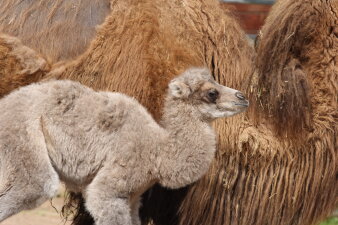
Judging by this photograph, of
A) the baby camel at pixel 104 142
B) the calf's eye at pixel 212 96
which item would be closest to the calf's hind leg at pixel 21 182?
the baby camel at pixel 104 142

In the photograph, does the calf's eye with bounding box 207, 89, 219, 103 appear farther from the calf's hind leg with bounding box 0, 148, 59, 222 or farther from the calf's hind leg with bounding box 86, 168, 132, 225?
the calf's hind leg with bounding box 0, 148, 59, 222

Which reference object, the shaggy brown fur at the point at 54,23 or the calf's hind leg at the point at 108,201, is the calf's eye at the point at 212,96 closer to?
the calf's hind leg at the point at 108,201

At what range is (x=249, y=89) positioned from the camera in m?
5.89

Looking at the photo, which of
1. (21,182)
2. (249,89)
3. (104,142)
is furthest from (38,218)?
(21,182)

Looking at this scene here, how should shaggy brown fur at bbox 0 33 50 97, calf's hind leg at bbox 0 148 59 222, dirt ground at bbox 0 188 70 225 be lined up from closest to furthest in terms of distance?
1. calf's hind leg at bbox 0 148 59 222
2. shaggy brown fur at bbox 0 33 50 97
3. dirt ground at bbox 0 188 70 225

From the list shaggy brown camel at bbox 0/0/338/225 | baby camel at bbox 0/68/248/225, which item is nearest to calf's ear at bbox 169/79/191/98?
baby camel at bbox 0/68/248/225

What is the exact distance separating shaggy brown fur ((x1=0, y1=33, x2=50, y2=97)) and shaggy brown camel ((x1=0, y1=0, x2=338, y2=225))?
0.36 ft

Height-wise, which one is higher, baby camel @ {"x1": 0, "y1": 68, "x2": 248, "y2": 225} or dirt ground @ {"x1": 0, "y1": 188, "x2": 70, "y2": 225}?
baby camel @ {"x1": 0, "y1": 68, "x2": 248, "y2": 225}

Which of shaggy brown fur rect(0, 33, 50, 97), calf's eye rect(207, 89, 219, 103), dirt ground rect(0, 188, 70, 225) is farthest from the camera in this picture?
dirt ground rect(0, 188, 70, 225)

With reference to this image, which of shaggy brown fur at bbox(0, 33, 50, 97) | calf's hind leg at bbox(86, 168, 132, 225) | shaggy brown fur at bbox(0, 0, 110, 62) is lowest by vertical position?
calf's hind leg at bbox(86, 168, 132, 225)

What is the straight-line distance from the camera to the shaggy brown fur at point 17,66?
5672 millimetres

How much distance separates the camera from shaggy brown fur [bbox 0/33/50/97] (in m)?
5.67

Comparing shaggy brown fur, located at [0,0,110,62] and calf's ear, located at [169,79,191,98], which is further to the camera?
shaggy brown fur, located at [0,0,110,62]

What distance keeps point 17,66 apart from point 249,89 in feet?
4.90
